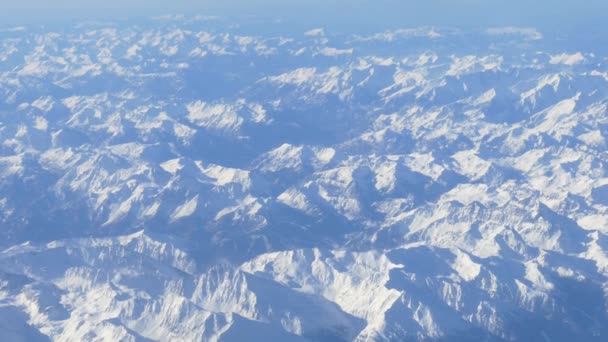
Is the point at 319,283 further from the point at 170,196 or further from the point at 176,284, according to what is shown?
the point at 170,196

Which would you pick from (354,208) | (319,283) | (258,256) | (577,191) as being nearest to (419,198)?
(354,208)

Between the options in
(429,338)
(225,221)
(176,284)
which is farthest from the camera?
(225,221)

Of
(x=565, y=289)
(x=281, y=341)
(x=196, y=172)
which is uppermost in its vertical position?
(x=281, y=341)

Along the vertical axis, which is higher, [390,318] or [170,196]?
[390,318]

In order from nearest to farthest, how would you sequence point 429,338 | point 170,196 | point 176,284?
point 429,338 → point 176,284 → point 170,196

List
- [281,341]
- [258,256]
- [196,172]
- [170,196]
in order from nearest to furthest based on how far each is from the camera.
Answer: [281,341]
[258,256]
[170,196]
[196,172]

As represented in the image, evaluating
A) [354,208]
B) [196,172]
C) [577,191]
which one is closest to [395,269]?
[354,208]

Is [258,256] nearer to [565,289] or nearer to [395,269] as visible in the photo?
[395,269]

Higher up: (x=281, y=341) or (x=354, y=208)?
(x=281, y=341)

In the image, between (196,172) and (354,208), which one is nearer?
(354,208)
